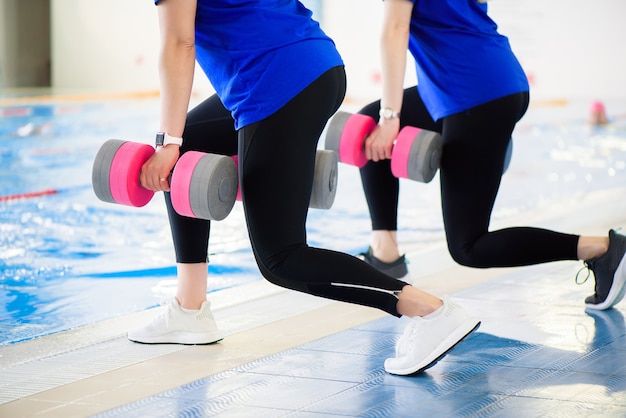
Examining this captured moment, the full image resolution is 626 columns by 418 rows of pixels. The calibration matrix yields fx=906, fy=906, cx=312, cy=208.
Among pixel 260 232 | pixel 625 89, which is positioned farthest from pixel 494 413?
pixel 625 89

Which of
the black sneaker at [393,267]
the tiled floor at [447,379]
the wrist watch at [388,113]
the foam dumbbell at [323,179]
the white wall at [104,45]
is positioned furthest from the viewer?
the white wall at [104,45]

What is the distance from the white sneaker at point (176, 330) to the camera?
8.62 ft

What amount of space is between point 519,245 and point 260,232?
984 mm

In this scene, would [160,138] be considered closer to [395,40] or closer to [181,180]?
[181,180]

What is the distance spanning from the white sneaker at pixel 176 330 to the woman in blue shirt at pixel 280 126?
47 centimetres

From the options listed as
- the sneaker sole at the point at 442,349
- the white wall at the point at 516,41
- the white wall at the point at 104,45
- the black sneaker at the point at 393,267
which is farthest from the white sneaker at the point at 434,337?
the white wall at the point at 104,45

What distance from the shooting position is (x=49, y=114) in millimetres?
11750

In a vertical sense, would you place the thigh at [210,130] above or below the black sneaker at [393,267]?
above

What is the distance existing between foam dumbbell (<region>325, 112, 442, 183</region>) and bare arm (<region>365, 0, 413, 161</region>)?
0.06m

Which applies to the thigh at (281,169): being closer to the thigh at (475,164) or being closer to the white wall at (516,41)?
the thigh at (475,164)

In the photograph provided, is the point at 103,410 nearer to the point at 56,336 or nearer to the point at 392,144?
the point at 56,336

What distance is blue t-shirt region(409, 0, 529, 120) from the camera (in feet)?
9.14

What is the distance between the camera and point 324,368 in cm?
237

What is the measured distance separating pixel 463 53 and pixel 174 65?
1020mm
